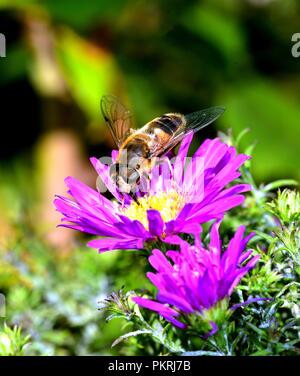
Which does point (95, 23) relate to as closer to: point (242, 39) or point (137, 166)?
point (242, 39)

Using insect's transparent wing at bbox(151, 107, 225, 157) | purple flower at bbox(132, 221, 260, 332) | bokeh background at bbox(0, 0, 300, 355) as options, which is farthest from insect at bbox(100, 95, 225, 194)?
bokeh background at bbox(0, 0, 300, 355)

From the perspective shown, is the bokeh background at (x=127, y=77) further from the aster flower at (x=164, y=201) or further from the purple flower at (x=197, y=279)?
the purple flower at (x=197, y=279)

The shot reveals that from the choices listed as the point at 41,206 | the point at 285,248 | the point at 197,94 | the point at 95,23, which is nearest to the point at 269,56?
the point at 197,94

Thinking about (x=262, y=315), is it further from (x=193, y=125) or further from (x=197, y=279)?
(x=193, y=125)

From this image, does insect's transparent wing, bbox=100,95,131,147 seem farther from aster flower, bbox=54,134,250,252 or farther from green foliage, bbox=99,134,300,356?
green foliage, bbox=99,134,300,356

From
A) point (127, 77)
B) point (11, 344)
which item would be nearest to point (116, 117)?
point (11, 344)
